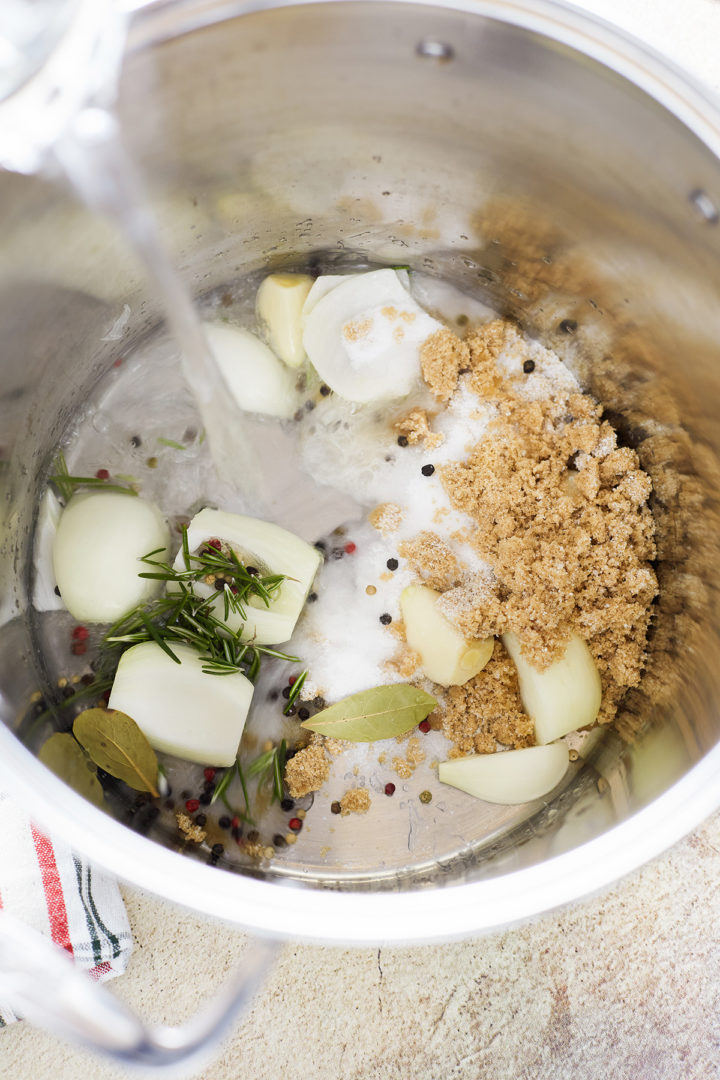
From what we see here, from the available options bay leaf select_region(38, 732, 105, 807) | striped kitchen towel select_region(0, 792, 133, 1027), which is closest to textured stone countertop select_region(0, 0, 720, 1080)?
striped kitchen towel select_region(0, 792, 133, 1027)

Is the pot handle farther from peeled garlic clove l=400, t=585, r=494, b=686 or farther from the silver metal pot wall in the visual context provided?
peeled garlic clove l=400, t=585, r=494, b=686

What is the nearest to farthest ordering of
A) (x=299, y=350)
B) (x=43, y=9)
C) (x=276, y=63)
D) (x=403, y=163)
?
(x=43, y=9) < (x=276, y=63) < (x=403, y=163) < (x=299, y=350)

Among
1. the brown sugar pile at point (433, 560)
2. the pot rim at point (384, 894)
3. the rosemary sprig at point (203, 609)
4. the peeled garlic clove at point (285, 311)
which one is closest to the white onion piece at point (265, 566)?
the rosemary sprig at point (203, 609)

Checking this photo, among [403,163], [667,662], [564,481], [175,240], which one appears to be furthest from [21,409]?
[667,662]

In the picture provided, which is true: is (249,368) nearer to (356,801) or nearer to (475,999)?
(356,801)

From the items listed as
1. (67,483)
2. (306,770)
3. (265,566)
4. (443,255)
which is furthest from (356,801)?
(443,255)

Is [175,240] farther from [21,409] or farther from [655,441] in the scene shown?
[655,441]
